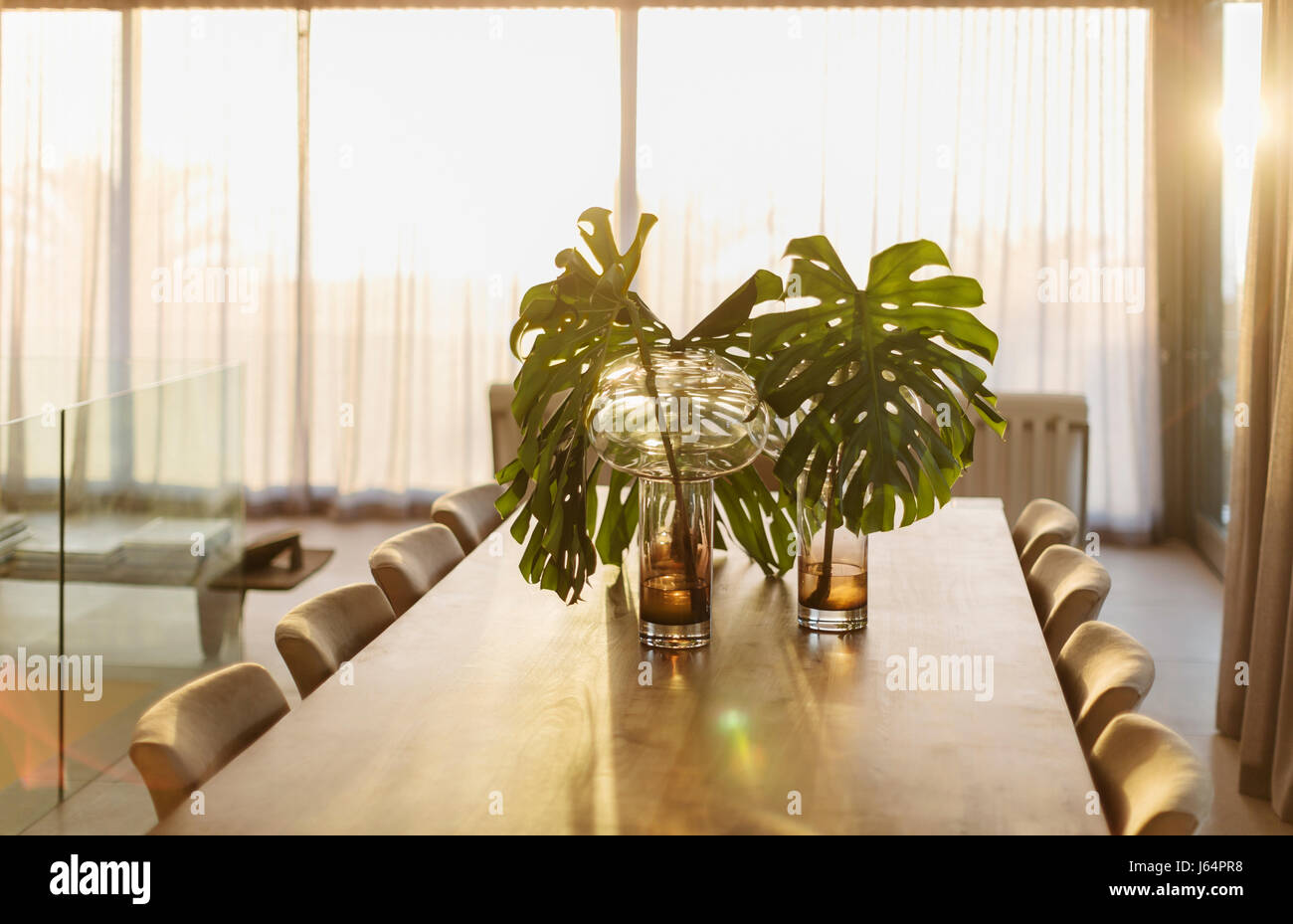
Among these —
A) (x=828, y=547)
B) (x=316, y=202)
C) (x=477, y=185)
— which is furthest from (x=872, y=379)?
(x=316, y=202)

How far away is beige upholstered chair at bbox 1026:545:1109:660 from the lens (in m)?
2.37

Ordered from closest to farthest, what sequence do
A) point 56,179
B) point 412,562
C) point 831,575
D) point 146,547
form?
point 831,575 → point 412,562 → point 146,547 → point 56,179

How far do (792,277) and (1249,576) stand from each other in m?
2.04

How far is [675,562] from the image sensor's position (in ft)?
6.89

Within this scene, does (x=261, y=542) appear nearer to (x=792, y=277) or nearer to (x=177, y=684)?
(x=177, y=684)

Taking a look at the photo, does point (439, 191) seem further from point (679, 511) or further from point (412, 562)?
point (679, 511)

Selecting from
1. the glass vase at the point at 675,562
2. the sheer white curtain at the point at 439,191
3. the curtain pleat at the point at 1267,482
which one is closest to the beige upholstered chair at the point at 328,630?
the glass vase at the point at 675,562

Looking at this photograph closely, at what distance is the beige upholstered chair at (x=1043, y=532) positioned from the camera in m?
2.92

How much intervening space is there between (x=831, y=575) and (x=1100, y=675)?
1.44 feet

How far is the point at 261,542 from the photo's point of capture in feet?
14.4

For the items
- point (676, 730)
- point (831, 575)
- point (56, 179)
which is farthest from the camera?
point (56, 179)

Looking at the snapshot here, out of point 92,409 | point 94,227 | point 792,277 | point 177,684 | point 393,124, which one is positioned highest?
point 393,124

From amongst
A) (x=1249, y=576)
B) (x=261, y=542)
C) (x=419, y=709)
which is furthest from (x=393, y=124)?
(x=419, y=709)

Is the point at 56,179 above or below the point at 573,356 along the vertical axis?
above
